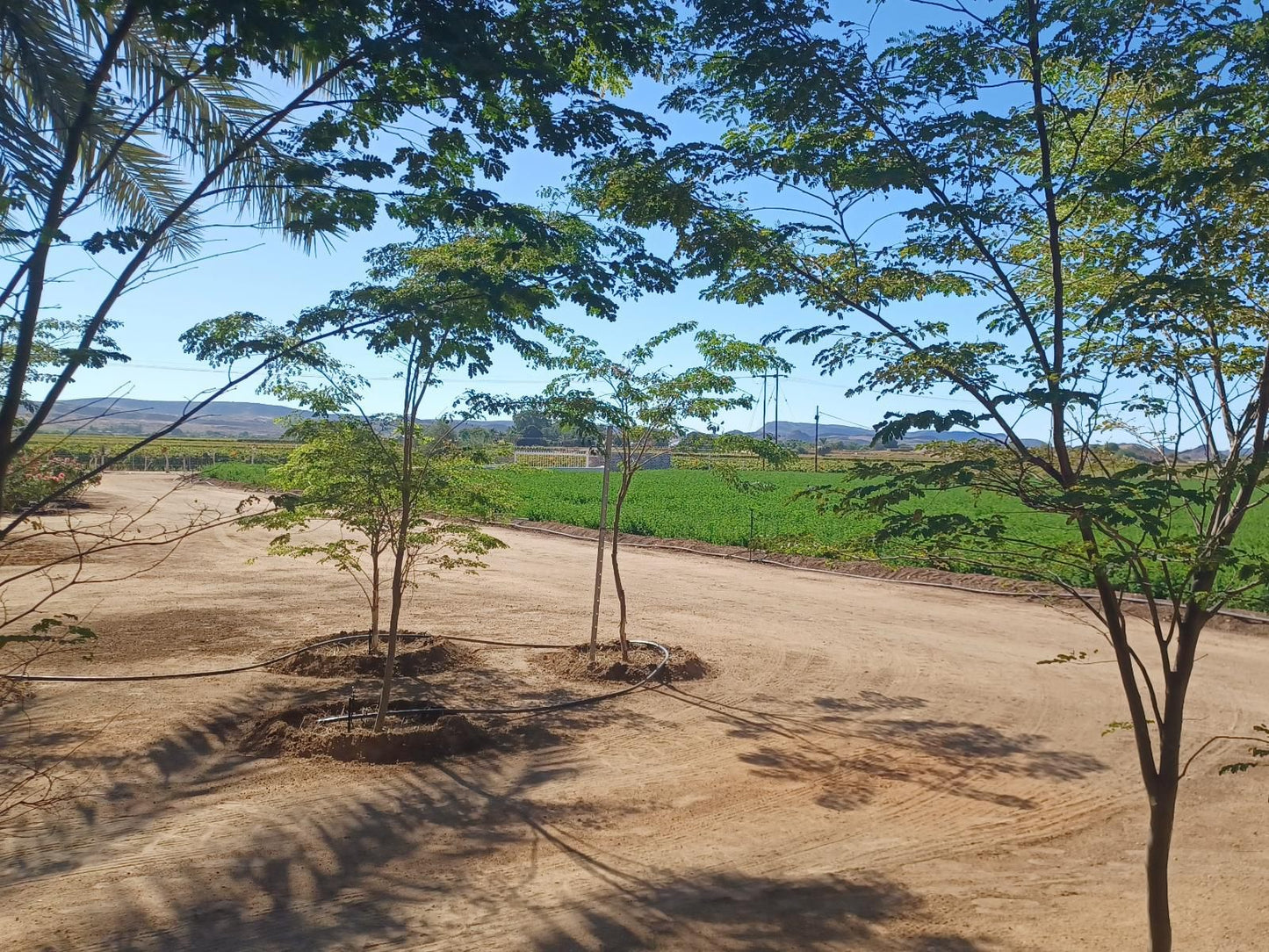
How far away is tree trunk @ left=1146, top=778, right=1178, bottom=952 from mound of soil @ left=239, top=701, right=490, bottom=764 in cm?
541

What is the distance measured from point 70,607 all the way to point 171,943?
11017 millimetres

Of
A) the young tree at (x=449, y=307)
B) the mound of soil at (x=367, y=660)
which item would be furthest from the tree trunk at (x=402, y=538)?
the mound of soil at (x=367, y=660)

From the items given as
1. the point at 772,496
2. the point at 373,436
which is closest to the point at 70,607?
the point at 373,436

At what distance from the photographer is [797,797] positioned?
6.96 m

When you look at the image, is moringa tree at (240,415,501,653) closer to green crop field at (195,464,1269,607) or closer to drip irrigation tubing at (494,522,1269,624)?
green crop field at (195,464,1269,607)

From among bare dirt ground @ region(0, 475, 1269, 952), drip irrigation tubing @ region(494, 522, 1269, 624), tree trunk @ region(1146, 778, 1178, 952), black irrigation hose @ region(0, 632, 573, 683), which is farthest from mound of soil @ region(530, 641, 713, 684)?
tree trunk @ region(1146, 778, 1178, 952)

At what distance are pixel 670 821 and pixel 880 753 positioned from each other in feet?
8.21

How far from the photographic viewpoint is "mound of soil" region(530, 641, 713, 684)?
10.6 meters

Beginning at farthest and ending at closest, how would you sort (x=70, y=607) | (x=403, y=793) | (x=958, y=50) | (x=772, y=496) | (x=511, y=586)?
(x=772, y=496) < (x=511, y=586) < (x=70, y=607) < (x=403, y=793) < (x=958, y=50)

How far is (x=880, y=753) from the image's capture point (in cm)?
804

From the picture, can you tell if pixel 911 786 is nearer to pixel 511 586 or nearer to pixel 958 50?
pixel 958 50

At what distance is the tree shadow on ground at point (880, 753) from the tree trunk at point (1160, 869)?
263 centimetres

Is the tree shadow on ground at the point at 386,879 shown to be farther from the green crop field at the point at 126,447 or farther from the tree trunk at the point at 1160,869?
the green crop field at the point at 126,447

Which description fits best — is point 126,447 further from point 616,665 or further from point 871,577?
point 871,577
